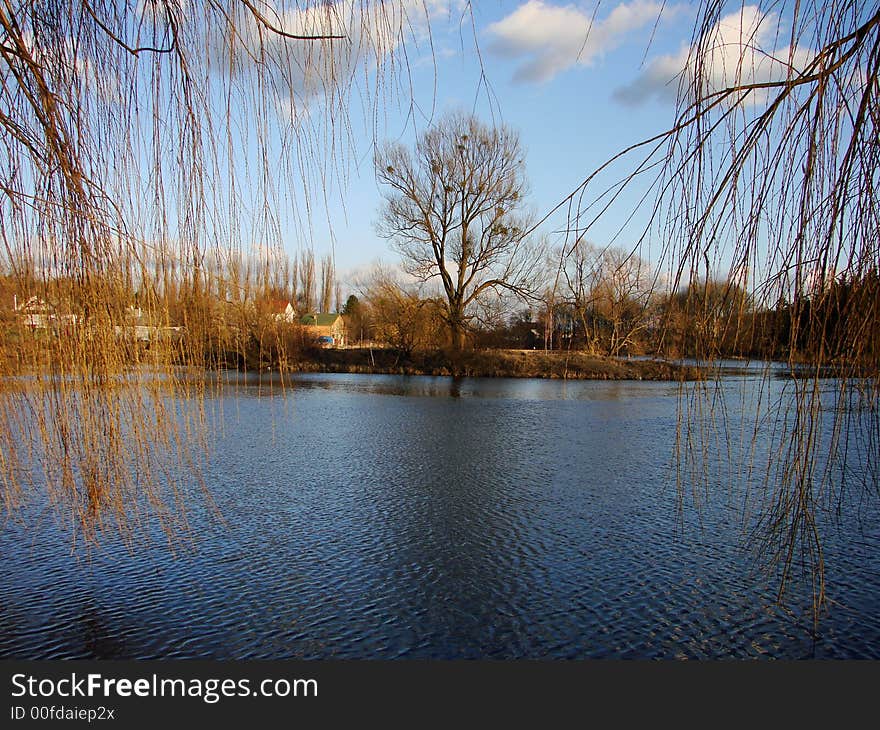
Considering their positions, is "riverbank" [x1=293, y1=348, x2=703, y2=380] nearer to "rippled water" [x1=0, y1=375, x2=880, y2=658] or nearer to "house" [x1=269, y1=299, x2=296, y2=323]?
"rippled water" [x1=0, y1=375, x2=880, y2=658]

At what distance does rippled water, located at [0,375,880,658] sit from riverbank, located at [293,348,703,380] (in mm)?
13069

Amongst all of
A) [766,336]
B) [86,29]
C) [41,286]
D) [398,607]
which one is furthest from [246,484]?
[766,336]

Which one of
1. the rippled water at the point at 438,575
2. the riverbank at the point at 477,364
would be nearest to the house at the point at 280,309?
the rippled water at the point at 438,575

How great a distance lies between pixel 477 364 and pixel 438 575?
16982 millimetres

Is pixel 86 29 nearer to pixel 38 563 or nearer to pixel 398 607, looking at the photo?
pixel 398 607

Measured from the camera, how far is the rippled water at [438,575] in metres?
2.84

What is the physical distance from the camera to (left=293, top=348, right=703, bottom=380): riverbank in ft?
62.5

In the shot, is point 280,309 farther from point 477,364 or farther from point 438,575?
point 477,364

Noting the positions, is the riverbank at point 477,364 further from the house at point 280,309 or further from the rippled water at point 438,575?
the house at point 280,309

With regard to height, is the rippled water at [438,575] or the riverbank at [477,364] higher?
the riverbank at [477,364]

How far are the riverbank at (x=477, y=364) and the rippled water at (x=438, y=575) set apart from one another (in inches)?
515

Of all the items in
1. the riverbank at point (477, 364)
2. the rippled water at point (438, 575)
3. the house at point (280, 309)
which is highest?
the house at point (280, 309)

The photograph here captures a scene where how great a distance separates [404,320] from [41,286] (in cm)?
1991

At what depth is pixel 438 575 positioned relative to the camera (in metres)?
3.59
